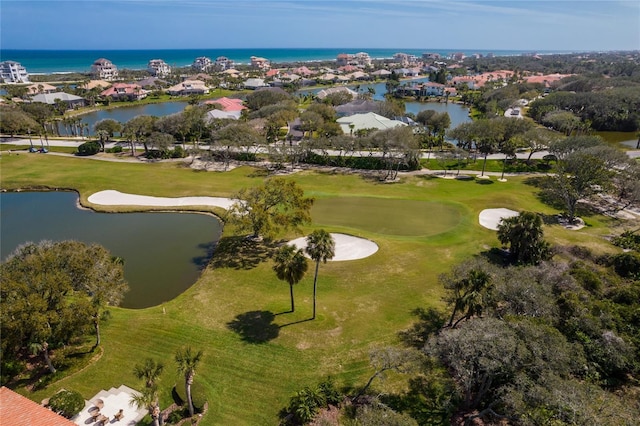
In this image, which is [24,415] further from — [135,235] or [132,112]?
[132,112]

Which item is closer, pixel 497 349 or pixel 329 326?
pixel 497 349

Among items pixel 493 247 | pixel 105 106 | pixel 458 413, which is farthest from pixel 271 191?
pixel 105 106

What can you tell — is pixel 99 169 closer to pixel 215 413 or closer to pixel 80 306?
pixel 80 306

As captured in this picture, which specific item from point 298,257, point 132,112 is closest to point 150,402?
point 298,257

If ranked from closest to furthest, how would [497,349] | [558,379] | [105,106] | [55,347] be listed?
[558,379] → [497,349] → [55,347] → [105,106]

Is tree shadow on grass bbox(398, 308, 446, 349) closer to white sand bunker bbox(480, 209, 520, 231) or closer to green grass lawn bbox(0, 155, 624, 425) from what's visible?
green grass lawn bbox(0, 155, 624, 425)

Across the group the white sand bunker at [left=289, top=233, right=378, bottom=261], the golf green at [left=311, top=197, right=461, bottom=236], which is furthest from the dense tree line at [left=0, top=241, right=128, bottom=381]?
the golf green at [left=311, top=197, right=461, bottom=236]
